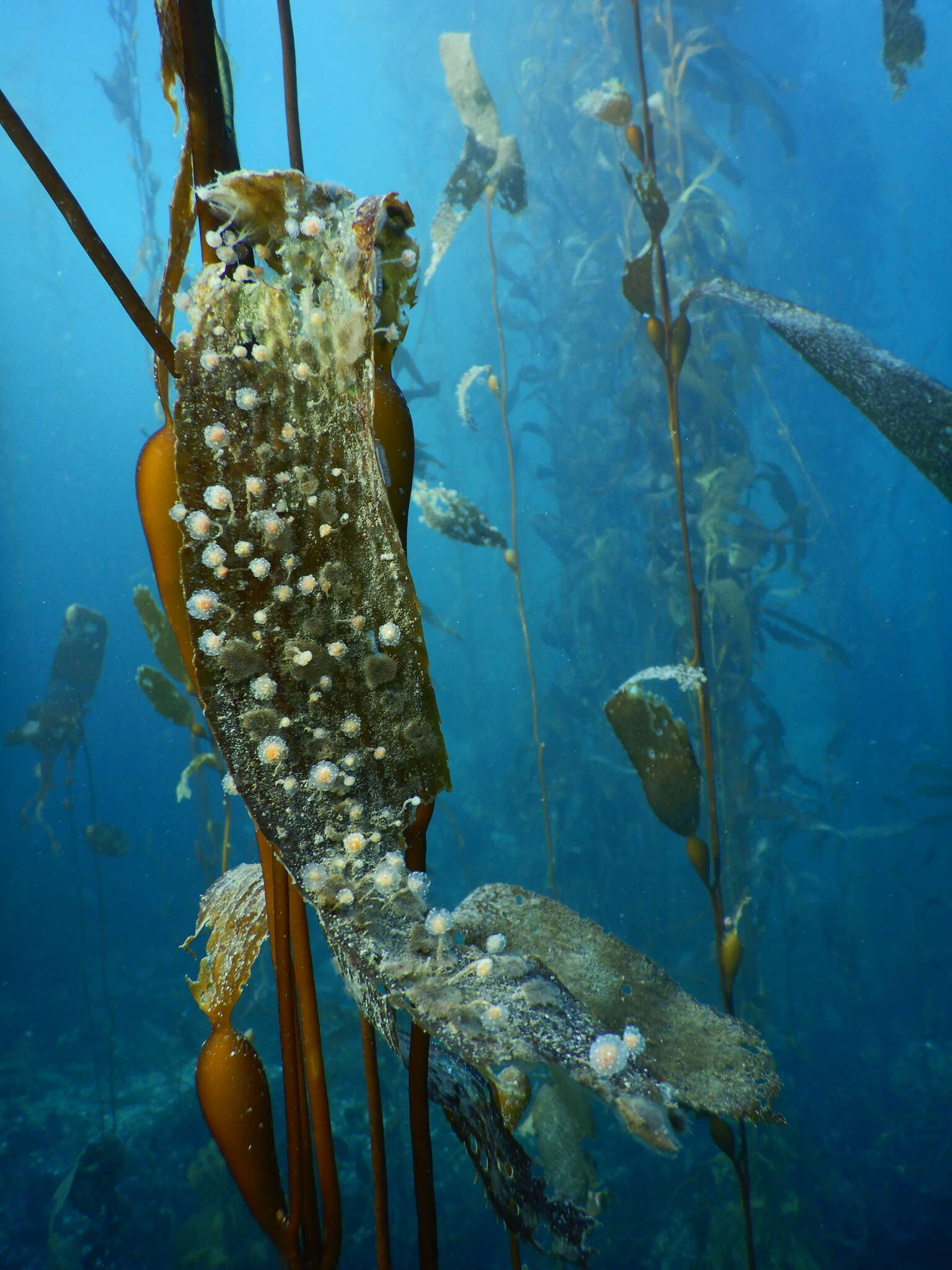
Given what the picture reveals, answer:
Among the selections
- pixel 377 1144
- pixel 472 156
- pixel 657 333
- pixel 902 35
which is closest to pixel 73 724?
pixel 472 156

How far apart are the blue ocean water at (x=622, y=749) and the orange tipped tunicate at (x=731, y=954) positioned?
10 centimetres

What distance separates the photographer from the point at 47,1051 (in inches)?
284

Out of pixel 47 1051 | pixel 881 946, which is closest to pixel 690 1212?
pixel 881 946

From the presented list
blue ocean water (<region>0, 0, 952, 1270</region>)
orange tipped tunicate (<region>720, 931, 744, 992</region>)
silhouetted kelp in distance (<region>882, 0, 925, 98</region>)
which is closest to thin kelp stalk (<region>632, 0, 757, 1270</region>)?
orange tipped tunicate (<region>720, 931, 744, 992</region>)

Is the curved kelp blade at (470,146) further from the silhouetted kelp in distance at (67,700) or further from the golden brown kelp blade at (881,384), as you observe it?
the silhouetted kelp in distance at (67,700)

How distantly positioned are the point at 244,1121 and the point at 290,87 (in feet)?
2.45

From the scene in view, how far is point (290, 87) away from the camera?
18.0 inches

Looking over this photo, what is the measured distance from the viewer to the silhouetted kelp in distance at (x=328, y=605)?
11.8 inches

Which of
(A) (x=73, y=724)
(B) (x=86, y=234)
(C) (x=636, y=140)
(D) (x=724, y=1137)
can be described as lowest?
(D) (x=724, y=1137)

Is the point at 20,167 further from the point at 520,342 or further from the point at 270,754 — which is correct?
the point at 270,754

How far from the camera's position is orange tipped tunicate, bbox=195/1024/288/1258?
1.35 feet

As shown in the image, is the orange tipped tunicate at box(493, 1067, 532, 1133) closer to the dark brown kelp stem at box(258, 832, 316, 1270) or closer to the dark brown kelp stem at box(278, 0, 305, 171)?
the dark brown kelp stem at box(258, 832, 316, 1270)

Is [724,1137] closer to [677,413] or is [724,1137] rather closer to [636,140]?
[677,413]

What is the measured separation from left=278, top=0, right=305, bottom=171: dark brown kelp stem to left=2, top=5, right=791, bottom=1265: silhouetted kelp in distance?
78 millimetres
